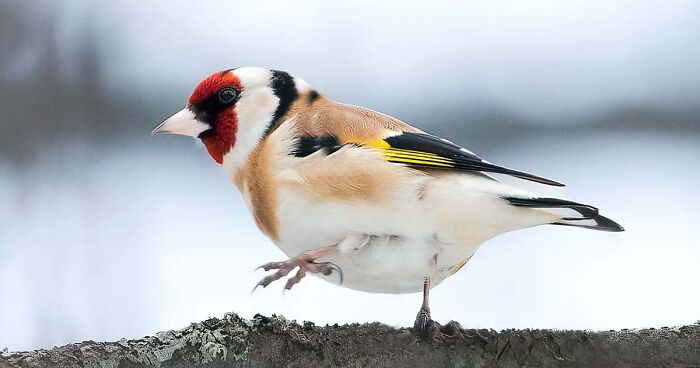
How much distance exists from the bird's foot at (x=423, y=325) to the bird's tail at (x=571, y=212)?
137mm

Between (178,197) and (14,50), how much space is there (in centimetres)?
36

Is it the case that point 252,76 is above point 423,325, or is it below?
above

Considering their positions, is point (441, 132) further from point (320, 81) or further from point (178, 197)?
point (178, 197)

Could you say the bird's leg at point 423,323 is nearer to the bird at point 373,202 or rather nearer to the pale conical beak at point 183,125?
the bird at point 373,202

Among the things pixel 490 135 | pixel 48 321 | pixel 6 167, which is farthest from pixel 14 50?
pixel 490 135

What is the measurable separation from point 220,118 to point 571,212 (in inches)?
14.8

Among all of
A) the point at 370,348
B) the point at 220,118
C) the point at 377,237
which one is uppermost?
the point at 220,118

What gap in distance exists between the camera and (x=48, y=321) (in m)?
1.43

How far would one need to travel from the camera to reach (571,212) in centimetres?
90

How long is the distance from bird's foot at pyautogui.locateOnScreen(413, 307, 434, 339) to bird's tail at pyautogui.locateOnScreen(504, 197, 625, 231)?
0.45ft

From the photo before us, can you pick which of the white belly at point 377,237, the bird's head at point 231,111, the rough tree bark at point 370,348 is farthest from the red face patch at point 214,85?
the rough tree bark at point 370,348

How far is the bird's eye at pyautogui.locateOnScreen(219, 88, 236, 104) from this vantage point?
1.00m

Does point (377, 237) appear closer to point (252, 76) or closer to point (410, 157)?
point (410, 157)

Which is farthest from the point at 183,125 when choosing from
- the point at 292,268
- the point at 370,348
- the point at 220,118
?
the point at 370,348
